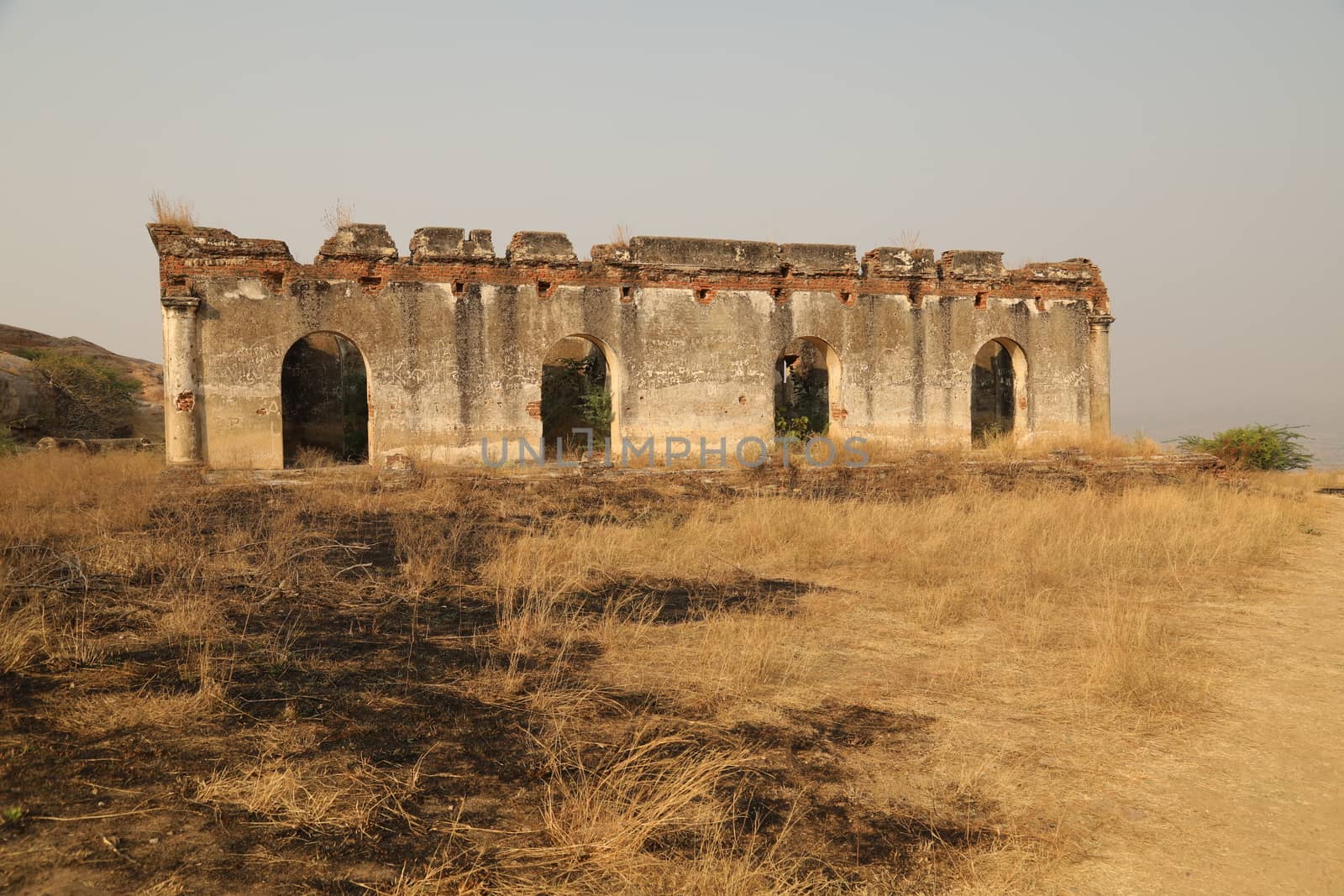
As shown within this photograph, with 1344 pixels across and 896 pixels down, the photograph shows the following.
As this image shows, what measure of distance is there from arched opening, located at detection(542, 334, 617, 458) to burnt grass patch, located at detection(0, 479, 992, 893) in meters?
7.89

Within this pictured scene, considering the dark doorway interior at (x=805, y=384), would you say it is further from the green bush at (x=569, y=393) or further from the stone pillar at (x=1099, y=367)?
the stone pillar at (x=1099, y=367)

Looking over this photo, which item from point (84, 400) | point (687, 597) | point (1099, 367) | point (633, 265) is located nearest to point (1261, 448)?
point (1099, 367)

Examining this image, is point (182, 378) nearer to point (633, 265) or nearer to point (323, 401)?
point (323, 401)

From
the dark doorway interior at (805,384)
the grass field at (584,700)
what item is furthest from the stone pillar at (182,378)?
the dark doorway interior at (805,384)

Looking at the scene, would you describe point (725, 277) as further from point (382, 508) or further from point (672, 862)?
point (672, 862)

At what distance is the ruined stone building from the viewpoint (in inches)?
490

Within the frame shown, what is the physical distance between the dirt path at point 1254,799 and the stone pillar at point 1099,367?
11.3 meters

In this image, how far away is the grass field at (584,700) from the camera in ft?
9.79

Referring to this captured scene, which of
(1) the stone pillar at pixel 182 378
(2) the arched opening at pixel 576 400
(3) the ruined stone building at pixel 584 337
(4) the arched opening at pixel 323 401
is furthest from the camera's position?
(4) the arched opening at pixel 323 401

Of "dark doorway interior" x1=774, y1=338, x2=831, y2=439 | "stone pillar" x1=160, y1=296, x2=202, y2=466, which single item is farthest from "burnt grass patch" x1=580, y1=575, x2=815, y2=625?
"dark doorway interior" x1=774, y1=338, x2=831, y2=439

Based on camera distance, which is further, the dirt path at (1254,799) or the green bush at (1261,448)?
the green bush at (1261,448)

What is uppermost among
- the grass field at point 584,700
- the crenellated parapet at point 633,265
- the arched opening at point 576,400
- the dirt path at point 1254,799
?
the crenellated parapet at point 633,265

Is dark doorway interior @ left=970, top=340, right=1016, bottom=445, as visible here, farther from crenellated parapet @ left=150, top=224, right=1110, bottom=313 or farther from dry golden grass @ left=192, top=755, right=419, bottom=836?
dry golden grass @ left=192, top=755, right=419, bottom=836

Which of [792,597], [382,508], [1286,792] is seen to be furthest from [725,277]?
[1286,792]
